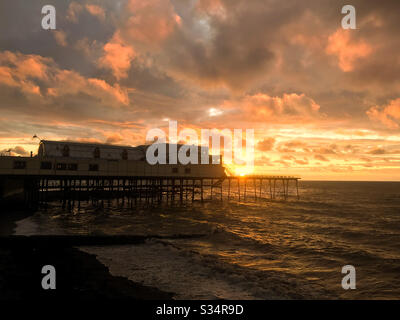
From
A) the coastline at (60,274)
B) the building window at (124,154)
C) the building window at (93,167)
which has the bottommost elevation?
the coastline at (60,274)

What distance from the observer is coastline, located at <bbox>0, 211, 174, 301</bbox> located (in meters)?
10.2

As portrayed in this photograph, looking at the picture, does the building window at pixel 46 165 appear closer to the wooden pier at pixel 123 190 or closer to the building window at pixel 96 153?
the wooden pier at pixel 123 190

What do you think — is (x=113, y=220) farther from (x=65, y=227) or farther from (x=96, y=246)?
(x=96, y=246)

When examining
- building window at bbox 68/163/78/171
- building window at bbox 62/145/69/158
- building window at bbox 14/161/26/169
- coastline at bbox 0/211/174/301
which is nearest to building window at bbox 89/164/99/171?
building window at bbox 68/163/78/171

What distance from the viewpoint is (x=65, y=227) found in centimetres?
2398

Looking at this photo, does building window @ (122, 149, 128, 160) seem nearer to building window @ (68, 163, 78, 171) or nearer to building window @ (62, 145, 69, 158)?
building window @ (68, 163, 78, 171)

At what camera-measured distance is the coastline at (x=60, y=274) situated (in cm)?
1019

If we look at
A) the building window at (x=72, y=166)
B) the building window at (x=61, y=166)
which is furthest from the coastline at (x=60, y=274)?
the building window at (x=72, y=166)

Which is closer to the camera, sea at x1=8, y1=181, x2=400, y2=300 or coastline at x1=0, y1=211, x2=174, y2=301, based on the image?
coastline at x1=0, y1=211, x2=174, y2=301

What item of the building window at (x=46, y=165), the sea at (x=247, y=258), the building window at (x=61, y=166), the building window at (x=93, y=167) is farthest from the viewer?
the building window at (x=93, y=167)

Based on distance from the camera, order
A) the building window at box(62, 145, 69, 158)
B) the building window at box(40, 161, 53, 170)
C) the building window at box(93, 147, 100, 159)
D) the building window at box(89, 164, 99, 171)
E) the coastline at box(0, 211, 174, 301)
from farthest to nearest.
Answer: the building window at box(93, 147, 100, 159), the building window at box(89, 164, 99, 171), the building window at box(62, 145, 69, 158), the building window at box(40, 161, 53, 170), the coastline at box(0, 211, 174, 301)

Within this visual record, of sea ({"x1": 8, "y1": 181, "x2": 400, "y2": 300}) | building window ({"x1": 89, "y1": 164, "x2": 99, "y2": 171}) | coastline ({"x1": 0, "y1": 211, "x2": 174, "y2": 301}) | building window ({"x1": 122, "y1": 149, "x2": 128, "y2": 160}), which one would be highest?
building window ({"x1": 122, "y1": 149, "x2": 128, "y2": 160})

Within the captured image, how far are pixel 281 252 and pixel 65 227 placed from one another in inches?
790

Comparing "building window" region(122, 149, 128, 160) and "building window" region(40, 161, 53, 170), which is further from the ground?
"building window" region(122, 149, 128, 160)
